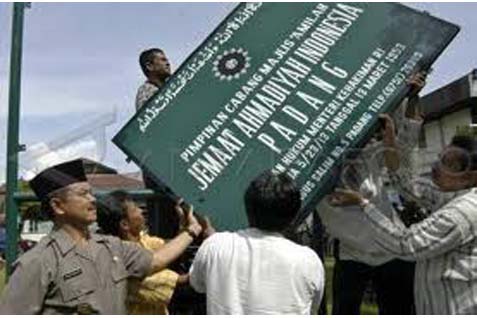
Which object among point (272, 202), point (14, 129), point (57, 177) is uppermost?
point (14, 129)

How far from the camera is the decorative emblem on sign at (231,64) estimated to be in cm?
322

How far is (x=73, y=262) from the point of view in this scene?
2.65 m

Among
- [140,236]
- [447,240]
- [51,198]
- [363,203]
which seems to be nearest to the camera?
→ [51,198]

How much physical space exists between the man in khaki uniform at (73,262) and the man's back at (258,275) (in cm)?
31

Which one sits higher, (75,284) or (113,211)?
(113,211)

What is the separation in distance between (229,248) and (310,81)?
86 centimetres

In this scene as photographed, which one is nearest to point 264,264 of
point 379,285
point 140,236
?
point 140,236

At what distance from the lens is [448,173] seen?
3.07 metres

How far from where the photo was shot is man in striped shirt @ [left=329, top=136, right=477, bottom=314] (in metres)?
2.95

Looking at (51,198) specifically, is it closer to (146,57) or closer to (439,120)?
(146,57)

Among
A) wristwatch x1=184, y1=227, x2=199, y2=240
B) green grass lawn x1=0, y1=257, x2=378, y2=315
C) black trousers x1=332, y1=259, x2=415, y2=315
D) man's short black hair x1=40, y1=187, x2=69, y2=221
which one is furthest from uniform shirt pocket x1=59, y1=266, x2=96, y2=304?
black trousers x1=332, y1=259, x2=415, y2=315

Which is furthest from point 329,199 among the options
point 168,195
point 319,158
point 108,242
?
point 108,242

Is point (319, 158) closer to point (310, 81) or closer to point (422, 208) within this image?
point (310, 81)

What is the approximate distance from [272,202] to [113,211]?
95cm
